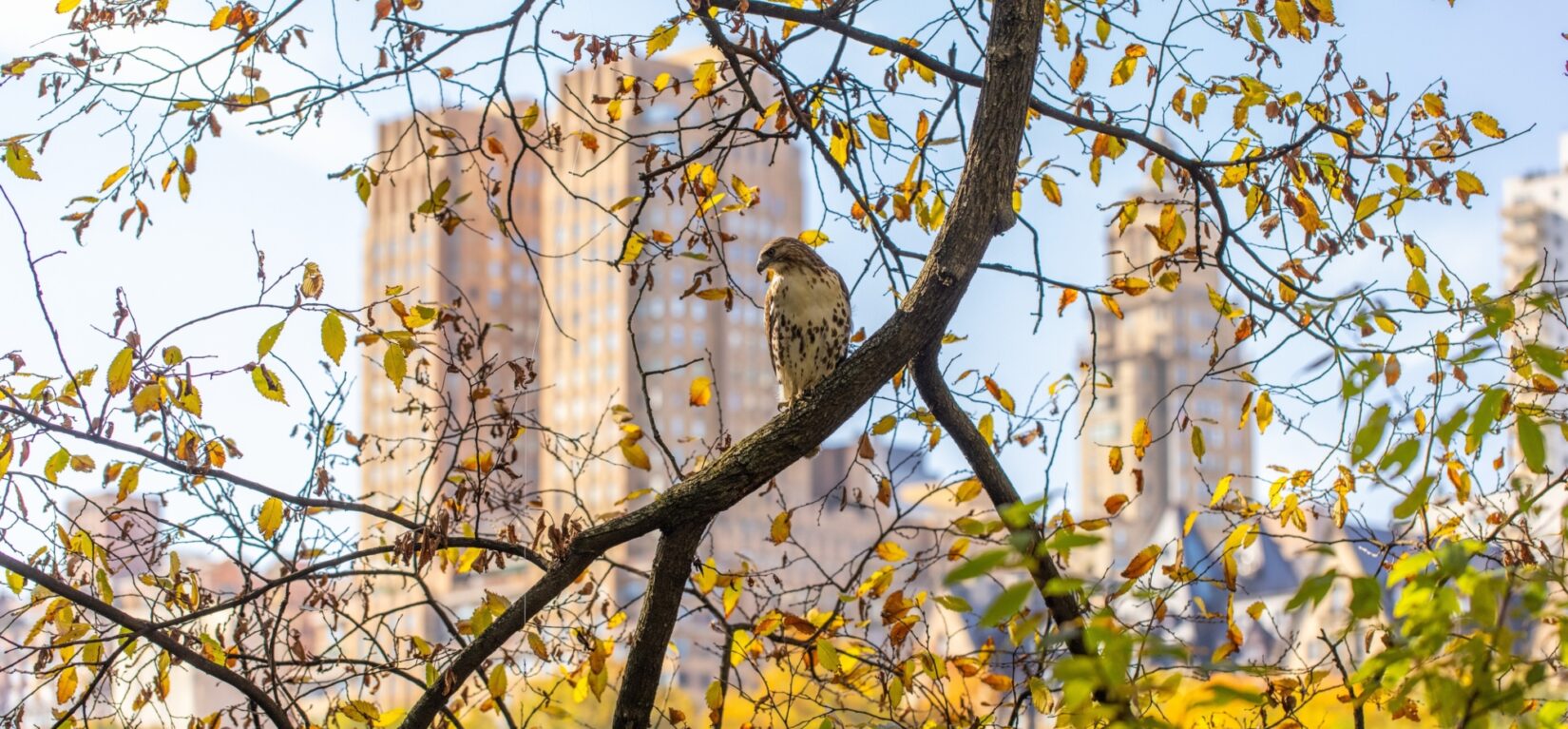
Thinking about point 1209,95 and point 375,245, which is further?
point 375,245

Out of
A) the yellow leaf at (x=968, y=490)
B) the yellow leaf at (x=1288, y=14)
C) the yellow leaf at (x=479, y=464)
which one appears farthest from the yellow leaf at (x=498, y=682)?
the yellow leaf at (x=1288, y=14)

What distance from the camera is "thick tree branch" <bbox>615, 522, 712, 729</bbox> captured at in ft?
12.5

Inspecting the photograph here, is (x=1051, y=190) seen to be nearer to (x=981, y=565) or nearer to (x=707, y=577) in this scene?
(x=707, y=577)

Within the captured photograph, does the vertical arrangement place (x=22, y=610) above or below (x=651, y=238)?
below

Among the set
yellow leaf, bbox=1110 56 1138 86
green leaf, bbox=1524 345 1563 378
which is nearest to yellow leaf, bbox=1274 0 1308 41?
yellow leaf, bbox=1110 56 1138 86

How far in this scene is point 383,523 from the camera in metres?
5.19

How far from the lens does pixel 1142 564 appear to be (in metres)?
4.12

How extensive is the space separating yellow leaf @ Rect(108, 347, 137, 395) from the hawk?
2167mm

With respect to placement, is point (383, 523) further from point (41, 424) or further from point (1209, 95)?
point (1209, 95)

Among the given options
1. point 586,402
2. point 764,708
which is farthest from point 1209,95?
point 586,402

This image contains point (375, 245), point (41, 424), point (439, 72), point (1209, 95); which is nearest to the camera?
point (41, 424)

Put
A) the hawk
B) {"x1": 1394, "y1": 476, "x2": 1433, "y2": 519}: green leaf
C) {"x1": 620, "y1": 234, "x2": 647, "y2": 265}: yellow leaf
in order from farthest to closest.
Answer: the hawk < {"x1": 620, "y1": 234, "x2": 647, "y2": 265}: yellow leaf < {"x1": 1394, "y1": 476, "x2": 1433, "y2": 519}: green leaf

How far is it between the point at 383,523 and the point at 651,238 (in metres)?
1.42

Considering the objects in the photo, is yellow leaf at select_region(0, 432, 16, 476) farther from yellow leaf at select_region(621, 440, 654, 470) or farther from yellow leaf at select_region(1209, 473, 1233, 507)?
yellow leaf at select_region(1209, 473, 1233, 507)
